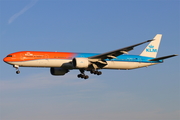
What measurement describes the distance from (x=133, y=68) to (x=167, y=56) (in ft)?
21.5

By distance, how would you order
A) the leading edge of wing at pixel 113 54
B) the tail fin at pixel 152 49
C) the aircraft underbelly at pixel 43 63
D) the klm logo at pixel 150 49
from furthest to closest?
the klm logo at pixel 150 49
the tail fin at pixel 152 49
the aircraft underbelly at pixel 43 63
the leading edge of wing at pixel 113 54

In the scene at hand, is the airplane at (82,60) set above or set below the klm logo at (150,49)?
→ below

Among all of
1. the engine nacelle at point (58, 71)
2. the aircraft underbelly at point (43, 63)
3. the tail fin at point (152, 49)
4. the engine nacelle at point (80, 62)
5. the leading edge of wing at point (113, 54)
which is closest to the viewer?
the leading edge of wing at point (113, 54)

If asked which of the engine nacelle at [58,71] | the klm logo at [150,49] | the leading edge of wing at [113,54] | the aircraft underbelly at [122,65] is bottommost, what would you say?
the engine nacelle at [58,71]

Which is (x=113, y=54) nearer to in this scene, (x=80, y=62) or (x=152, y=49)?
(x=80, y=62)

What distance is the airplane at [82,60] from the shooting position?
62.6m

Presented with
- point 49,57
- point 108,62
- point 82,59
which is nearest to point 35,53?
point 49,57

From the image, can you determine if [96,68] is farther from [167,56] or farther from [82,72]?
[167,56]

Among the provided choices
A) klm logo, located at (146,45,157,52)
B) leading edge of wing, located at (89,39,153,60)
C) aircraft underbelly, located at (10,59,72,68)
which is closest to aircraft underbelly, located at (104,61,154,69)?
leading edge of wing, located at (89,39,153,60)

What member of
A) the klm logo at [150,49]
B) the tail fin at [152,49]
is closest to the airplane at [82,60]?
the tail fin at [152,49]

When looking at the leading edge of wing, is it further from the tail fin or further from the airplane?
the tail fin

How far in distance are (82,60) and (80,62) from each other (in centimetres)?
62

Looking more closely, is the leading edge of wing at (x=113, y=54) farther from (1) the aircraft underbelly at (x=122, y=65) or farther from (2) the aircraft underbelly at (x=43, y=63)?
(2) the aircraft underbelly at (x=43, y=63)

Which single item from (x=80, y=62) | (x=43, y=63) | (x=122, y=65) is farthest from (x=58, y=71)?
(x=122, y=65)
